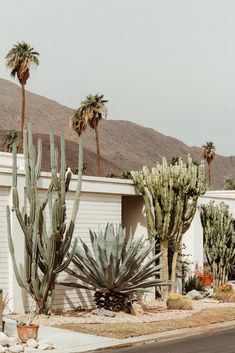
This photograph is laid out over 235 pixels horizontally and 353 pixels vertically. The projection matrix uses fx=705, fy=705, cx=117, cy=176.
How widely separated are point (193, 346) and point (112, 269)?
406 centimetres

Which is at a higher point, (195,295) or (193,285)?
(193,285)

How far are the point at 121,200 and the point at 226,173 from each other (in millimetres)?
137858

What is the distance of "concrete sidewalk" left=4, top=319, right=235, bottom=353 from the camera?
45.4 feet

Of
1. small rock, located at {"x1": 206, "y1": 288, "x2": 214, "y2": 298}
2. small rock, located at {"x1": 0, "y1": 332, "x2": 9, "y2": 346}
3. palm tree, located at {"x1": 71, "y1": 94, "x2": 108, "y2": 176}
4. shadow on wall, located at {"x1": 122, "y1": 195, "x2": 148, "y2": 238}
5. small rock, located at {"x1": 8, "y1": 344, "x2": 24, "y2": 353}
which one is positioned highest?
palm tree, located at {"x1": 71, "y1": 94, "x2": 108, "y2": 176}

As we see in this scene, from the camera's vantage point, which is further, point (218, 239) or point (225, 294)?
point (218, 239)

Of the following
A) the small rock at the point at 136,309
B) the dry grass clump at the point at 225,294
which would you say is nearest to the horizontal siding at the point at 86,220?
the small rock at the point at 136,309

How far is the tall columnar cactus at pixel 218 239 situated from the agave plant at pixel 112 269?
5.72 meters

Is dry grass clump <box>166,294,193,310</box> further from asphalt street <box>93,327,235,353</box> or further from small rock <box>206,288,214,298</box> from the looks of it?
small rock <box>206,288,214,298</box>

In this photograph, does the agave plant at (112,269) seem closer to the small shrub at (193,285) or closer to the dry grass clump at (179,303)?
the dry grass clump at (179,303)

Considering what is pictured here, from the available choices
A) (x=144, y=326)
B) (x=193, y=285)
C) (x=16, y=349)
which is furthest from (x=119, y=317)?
(x=193, y=285)

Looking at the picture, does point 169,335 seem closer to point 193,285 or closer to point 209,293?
point 209,293

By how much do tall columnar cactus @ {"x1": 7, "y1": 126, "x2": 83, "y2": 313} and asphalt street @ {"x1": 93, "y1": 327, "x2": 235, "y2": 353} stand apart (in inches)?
147

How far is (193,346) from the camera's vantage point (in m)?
14.5

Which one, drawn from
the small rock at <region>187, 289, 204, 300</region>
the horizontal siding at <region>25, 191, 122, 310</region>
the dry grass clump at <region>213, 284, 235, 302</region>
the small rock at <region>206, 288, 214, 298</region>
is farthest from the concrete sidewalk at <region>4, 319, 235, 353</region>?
the small rock at <region>206, 288, 214, 298</region>
